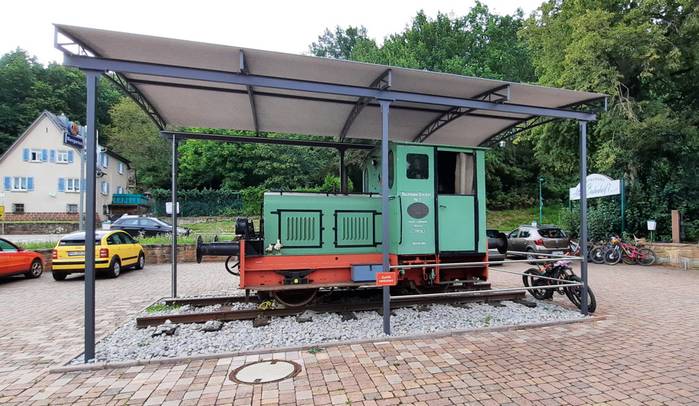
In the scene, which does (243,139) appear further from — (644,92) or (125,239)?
(644,92)

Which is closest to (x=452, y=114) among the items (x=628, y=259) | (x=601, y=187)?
(x=628, y=259)

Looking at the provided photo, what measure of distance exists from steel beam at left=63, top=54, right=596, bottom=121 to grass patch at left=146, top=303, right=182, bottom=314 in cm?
420

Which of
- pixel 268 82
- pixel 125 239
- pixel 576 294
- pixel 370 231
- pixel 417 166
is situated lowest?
pixel 576 294

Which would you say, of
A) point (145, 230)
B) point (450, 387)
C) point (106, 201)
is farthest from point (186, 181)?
point (450, 387)

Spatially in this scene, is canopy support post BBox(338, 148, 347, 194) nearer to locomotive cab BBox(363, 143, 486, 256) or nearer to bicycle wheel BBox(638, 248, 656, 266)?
locomotive cab BBox(363, 143, 486, 256)

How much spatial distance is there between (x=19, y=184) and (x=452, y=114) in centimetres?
3945

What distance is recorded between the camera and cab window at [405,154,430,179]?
645 cm

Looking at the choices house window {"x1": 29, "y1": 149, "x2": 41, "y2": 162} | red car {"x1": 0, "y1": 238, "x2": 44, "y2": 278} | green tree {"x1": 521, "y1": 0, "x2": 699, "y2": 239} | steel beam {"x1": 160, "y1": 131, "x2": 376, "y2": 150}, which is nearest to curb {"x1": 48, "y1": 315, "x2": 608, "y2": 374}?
steel beam {"x1": 160, "y1": 131, "x2": 376, "y2": 150}

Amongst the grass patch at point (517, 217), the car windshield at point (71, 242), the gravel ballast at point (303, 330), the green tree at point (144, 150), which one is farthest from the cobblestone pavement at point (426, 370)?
the green tree at point (144, 150)

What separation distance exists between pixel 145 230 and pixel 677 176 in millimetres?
24898

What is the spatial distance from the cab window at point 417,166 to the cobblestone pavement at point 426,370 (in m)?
2.65

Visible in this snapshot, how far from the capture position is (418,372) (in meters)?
4.18

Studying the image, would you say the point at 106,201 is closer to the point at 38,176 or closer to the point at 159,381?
the point at 38,176

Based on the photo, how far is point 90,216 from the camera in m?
4.54
